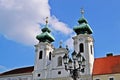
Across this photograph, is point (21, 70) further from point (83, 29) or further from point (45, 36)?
point (83, 29)

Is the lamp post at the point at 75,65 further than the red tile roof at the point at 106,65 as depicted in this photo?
No

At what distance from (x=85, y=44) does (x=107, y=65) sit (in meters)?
4.74

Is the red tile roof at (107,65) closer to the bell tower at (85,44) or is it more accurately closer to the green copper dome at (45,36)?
the bell tower at (85,44)

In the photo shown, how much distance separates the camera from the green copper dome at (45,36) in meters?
44.4

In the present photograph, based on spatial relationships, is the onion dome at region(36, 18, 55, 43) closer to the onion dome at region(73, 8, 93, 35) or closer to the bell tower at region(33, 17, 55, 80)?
the bell tower at region(33, 17, 55, 80)

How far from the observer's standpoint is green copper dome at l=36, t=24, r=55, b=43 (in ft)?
146

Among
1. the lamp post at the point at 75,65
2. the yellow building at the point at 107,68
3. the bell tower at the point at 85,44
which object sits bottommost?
the lamp post at the point at 75,65

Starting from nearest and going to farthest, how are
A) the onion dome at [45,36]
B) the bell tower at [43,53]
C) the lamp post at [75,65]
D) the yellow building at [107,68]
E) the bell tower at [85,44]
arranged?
the lamp post at [75,65] → the yellow building at [107,68] → the bell tower at [85,44] → the bell tower at [43,53] → the onion dome at [45,36]

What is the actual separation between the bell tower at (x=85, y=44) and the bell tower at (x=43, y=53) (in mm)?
5538

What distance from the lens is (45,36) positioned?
44.3 m

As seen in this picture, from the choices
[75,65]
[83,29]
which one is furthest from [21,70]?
[75,65]

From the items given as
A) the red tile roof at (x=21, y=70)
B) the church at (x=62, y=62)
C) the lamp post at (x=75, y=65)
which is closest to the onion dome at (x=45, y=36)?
the church at (x=62, y=62)

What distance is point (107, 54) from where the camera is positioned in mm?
41812

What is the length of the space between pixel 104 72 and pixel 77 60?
20.2m
